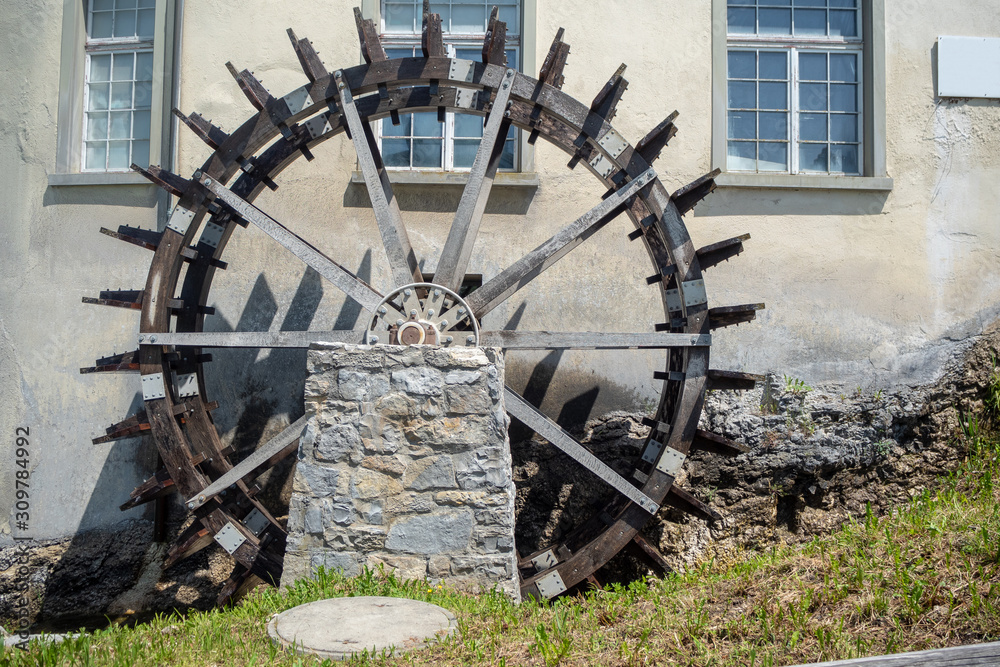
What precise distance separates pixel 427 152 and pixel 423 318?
1764mm

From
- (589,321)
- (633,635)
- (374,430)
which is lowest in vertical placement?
(633,635)

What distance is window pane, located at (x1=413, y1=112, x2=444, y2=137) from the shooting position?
19.6ft

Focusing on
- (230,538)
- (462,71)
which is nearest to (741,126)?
(462,71)

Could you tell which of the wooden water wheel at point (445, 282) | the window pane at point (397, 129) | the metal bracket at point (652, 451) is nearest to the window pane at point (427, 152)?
the window pane at point (397, 129)

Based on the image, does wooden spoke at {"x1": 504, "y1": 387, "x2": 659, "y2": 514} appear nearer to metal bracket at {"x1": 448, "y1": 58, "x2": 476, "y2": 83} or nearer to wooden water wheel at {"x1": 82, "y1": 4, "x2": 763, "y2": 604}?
wooden water wheel at {"x1": 82, "y1": 4, "x2": 763, "y2": 604}

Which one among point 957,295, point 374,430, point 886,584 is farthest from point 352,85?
point 957,295

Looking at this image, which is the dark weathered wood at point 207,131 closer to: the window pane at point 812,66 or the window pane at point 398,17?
the window pane at point 398,17

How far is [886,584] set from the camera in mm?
3459

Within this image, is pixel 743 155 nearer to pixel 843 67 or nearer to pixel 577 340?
pixel 843 67

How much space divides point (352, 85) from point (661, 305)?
2.67 m

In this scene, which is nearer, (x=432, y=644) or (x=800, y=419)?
(x=432, y=644)

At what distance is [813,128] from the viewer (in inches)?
234

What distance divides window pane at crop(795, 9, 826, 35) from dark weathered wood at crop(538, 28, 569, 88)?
2.28m

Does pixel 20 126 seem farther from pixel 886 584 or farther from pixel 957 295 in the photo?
pixel 957 295
